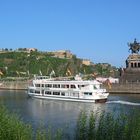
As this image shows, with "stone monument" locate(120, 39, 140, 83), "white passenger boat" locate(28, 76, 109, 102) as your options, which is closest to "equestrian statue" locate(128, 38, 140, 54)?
"stone monument" locate(120, 39, 140, 83)

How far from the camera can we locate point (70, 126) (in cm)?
4375

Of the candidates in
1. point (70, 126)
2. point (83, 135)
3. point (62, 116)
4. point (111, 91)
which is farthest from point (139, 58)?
point (83, 135)

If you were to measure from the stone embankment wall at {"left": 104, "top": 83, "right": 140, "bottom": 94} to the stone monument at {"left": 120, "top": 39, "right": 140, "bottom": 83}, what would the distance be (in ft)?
31.4

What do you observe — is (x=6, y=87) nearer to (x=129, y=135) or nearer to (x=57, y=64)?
(x=57, y=64)

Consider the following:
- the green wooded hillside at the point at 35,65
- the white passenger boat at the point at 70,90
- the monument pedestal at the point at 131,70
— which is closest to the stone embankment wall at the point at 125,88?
the monument pedestal at the point at 131,70

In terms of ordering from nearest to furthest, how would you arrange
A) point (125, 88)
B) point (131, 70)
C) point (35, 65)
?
point (125, 88) < point (131, 70) < point (35, 65)

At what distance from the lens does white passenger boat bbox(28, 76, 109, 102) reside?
7212cm

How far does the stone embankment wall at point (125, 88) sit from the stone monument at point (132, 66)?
31.4 ft

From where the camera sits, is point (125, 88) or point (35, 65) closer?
point (125, 88)

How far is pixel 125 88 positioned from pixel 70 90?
82.6 feet

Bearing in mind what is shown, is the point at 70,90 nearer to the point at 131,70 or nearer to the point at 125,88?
the point at 125,88

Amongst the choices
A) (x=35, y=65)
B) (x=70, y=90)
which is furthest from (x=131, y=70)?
A: (x=35, y=65)

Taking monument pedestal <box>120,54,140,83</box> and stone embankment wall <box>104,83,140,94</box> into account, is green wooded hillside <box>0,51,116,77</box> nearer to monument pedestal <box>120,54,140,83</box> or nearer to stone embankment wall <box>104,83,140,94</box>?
monument pedestal <box>120,54,140,83</box>

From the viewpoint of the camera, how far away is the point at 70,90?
75.7 meters
